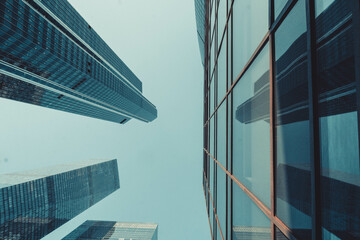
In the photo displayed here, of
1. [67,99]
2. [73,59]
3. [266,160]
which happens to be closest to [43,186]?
[67,99]

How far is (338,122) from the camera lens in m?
3.31

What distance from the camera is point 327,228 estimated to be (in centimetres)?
355

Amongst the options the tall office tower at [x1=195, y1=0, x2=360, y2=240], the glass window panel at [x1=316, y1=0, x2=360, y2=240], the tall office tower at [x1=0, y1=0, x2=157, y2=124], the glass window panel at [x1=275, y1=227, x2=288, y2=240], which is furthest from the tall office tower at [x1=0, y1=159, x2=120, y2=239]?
the glass window panel at [x1=316, y1=0, x2=360, y2=240]

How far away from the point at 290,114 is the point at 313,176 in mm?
1562

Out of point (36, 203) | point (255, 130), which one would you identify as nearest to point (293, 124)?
point (255, 130)

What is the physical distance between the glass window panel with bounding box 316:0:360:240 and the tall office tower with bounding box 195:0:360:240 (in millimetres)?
15

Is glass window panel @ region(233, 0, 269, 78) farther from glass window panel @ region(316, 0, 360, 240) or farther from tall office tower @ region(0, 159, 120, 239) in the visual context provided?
tall office tower @ region(0, 159, 120, 239)

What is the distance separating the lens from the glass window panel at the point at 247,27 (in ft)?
22.2

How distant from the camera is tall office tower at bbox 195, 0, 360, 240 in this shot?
318 cm

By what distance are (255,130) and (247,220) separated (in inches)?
129

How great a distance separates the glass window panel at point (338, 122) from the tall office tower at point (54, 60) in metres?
114

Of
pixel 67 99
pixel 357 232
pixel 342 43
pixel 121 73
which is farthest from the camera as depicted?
pixel 121 73

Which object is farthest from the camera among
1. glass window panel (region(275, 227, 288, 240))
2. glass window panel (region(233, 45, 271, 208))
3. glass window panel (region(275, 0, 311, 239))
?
glass window panel (region(233, 45, 271, 208))

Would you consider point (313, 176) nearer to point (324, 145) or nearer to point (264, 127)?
point (324, 145)
